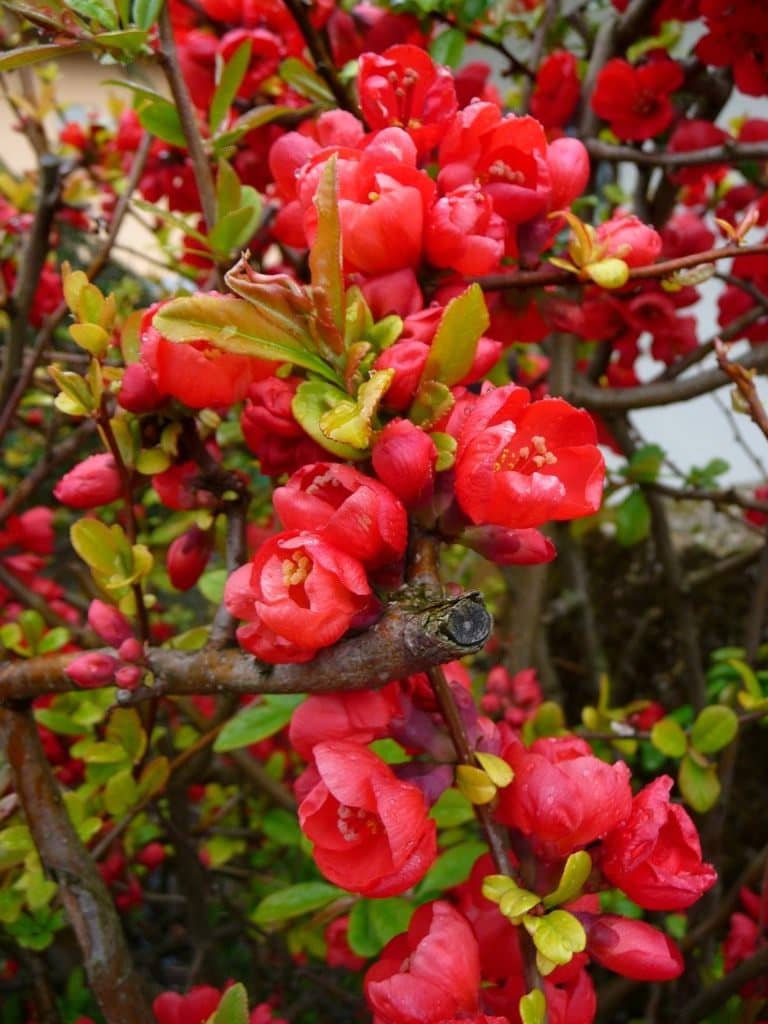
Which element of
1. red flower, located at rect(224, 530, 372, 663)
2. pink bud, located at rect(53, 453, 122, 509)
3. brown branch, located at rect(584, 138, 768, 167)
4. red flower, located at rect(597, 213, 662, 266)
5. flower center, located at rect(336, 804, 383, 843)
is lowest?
flower center, located at rect(336, 804, 383, 843)

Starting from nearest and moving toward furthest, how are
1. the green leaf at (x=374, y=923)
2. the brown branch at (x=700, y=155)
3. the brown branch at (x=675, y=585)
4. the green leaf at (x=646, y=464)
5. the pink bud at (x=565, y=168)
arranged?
the pink bud at (x=565, y=168), the green leaf at (x=374, y=923), the brown branch at (x=700, y=155), the green leaf at (x=646, y=464), the brown branch at (x=675, y=585)

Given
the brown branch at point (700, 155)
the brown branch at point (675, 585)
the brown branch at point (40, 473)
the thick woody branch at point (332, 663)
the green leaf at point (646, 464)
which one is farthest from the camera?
the brown branch at point (675, 585)

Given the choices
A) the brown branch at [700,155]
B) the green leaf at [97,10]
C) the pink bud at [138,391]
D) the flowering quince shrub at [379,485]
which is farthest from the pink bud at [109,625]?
the brown branch at [700,155]

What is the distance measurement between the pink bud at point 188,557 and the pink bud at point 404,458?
227 mm

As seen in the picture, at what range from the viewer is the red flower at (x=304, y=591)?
37 cm

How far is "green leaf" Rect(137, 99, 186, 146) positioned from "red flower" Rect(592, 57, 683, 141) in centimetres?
47

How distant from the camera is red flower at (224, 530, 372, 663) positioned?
0.37m

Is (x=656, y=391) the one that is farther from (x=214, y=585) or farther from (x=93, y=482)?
(x=93, y=482)

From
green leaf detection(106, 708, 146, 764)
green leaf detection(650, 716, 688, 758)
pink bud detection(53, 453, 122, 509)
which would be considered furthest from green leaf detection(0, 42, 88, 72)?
green leaf detection(650, 716, 688, 758)

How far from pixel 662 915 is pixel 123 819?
31.4 inches

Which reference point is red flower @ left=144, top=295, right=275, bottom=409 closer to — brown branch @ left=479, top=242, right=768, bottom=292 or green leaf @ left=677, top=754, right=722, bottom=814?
brown branch @ left=479, top=242, right=768, bottom=292

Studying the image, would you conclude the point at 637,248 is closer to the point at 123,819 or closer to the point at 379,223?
the point at 379,223

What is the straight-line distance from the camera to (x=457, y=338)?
1.31ft

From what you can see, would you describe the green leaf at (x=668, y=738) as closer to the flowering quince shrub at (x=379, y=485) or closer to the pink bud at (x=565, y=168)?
the flowering quince shrub at (x=379, y=485)
